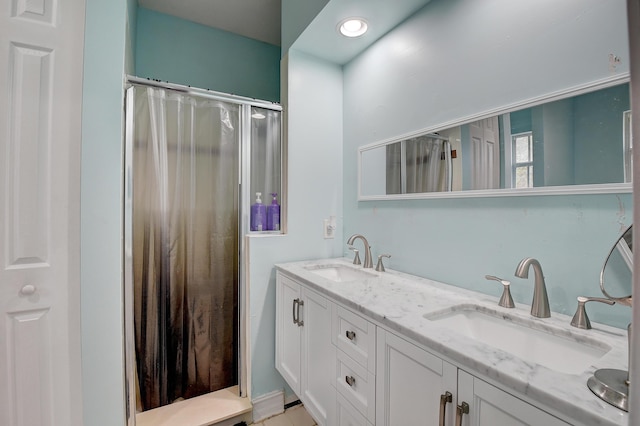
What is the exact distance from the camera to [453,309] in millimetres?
1028

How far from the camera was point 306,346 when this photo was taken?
1.39 meters

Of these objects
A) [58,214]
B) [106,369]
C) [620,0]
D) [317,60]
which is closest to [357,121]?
[317,60]

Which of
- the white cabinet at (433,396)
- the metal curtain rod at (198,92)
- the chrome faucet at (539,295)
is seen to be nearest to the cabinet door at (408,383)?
the white cabinet at (433,396)

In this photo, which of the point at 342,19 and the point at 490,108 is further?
the point at 342,19

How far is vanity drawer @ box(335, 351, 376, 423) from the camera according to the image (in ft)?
3.19

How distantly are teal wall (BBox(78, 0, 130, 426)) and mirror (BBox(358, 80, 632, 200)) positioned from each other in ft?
4.63

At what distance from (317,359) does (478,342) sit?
30.9 inches

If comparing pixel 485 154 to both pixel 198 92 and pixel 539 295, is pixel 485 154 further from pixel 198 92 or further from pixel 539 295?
pixel 198 92

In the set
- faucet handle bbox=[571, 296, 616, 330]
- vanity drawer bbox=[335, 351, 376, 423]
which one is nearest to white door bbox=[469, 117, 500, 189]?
faucet handle bbox=[571, 296, 616, 330]

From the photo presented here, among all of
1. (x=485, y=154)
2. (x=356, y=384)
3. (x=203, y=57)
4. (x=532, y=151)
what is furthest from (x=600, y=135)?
(x=203, y=57)

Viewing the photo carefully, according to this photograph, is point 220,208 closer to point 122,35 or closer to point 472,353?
point 122,35

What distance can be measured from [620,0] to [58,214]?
2126mm

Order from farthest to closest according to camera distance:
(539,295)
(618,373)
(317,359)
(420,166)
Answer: (420,166)
(317,359)
(539,295)
(618,373)

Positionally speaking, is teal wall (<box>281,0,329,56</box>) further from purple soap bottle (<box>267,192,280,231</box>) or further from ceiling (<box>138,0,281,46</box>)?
purple soap bottle (<box>267,192,280,231</box>)
